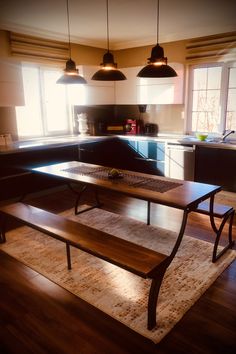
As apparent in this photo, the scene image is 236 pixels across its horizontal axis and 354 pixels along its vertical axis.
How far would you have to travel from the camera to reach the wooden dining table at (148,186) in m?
2.20

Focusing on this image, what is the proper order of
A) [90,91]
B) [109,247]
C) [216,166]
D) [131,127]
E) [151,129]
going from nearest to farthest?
1. [109,247]
2. [216,166]
3. [90,91]
4. [151,129]
5. [131,127]

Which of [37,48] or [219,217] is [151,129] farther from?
[219,217]

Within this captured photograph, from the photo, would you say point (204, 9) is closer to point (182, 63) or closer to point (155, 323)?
point (182, 63)

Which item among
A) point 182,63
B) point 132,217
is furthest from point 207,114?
point 132,217

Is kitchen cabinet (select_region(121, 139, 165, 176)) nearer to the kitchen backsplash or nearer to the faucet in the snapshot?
the kitchen backsplash

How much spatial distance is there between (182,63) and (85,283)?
382 cm

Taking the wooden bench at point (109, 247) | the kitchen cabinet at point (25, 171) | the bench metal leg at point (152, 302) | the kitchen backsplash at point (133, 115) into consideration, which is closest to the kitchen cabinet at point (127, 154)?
the kitchen cabinet at point (25, 171)

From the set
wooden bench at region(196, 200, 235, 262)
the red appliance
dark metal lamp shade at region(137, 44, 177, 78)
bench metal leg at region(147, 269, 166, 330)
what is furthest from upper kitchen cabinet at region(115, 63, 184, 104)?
bench metal leg at region(147, 269, 166, 330)

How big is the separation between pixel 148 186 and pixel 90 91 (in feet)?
10.0

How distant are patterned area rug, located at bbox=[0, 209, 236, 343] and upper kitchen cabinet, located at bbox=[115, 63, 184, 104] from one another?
2.37m

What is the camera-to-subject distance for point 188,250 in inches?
113

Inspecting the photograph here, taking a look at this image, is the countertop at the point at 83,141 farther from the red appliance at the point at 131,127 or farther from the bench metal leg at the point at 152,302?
the bench metal leg at the point at 152,302

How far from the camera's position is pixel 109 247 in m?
2.17

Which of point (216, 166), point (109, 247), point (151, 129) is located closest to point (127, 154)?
point (151, 129)
